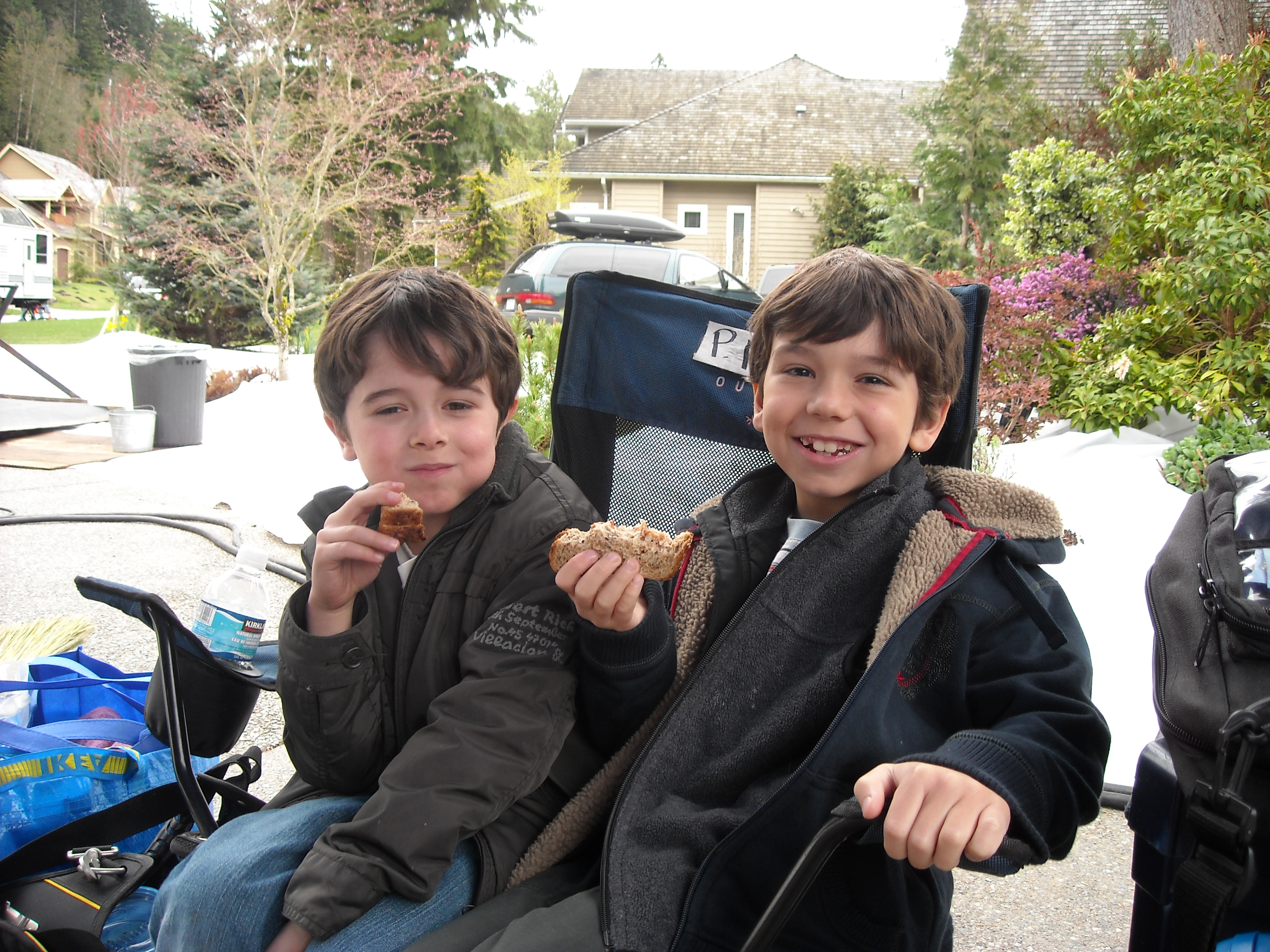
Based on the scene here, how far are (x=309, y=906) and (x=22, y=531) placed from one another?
184 inches

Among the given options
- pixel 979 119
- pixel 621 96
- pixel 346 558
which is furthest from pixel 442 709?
pixel 621 96

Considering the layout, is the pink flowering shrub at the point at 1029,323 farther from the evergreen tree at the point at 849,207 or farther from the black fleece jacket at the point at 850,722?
the evergreen tree at the point at 849,207

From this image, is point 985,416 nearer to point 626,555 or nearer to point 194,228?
point 626,555

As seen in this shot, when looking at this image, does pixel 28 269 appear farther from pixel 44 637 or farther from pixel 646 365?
pixel 646 365

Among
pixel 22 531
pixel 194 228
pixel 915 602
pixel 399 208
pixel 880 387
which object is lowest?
pixel 22 531

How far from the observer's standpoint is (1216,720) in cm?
106

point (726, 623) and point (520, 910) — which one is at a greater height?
point (726, 623)

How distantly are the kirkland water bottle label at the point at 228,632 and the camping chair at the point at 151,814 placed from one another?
82 mm

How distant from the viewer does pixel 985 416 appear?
5.39m

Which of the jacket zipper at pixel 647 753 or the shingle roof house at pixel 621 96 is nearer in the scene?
the jacket zipper at pixel 647 753

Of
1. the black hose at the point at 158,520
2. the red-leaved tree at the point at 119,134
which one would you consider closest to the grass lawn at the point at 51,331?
the red-leaved tree at the point at 119,134

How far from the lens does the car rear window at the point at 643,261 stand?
1202 centimetres

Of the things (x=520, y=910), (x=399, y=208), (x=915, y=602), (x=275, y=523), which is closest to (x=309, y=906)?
(x=520, y=910)

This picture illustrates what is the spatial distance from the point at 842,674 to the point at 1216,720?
1.58 ft
